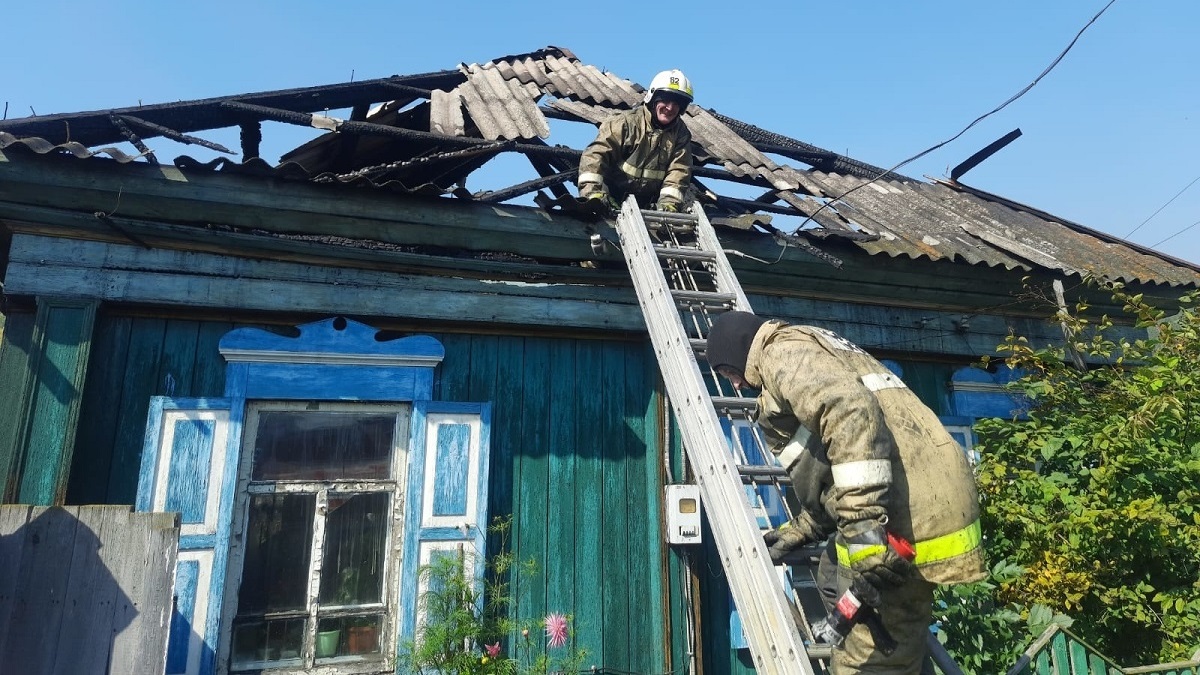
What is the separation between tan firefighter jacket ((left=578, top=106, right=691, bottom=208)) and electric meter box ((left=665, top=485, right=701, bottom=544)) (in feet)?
6.73

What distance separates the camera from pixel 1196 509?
12.8ft

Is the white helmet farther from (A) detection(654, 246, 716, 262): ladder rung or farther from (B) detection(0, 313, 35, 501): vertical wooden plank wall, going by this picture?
(B) detection(0, 313, 35, 501): vertical wooden plank wall

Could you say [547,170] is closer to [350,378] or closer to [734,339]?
[350,378]

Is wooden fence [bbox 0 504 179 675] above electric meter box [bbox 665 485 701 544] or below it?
below

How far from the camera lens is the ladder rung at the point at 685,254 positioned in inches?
148

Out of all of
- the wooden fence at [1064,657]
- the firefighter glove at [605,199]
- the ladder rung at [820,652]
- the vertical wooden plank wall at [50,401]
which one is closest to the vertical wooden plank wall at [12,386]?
the vertical wooden plank wall at [50,401]

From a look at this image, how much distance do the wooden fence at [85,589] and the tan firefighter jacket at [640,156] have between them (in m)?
3.37

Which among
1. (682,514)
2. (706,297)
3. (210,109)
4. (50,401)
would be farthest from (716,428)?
(210,109)

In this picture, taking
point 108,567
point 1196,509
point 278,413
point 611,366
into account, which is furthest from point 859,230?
point 108,567

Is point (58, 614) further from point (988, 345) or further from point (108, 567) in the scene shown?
point (988, 345)

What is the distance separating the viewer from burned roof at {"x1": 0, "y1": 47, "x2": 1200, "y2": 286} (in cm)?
479

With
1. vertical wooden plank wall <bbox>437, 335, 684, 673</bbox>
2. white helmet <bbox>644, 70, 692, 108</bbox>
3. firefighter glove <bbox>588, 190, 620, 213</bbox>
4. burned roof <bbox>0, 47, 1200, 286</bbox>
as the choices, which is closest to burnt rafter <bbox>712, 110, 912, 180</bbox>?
burned roof <bbox>0, 47, 1200, 286</bbox>

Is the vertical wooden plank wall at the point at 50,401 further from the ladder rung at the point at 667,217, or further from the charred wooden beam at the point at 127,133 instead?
the ladder rung at the point at 667,217

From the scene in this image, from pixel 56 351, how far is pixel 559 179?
10.7ft
